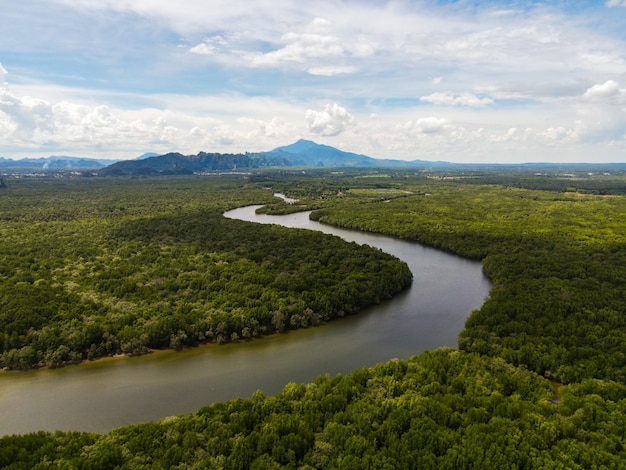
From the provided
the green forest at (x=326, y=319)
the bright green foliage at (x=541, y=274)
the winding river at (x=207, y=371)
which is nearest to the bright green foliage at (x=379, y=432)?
the green forest at (x=326, y=319)

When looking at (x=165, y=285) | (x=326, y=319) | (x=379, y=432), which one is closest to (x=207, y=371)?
(x=326, y=319)

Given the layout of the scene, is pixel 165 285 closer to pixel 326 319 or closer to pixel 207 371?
pixel 207 371

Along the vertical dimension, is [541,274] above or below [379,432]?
above

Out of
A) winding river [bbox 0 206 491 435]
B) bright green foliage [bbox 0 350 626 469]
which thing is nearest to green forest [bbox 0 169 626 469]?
bright green foliage [bbox 0 350 626 469]

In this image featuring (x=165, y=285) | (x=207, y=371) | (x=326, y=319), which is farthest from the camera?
(x=165, y=285)

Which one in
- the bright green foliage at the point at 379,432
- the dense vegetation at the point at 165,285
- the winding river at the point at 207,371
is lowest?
the winding river at the point at 207,371

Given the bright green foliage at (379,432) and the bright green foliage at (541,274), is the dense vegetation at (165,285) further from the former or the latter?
the bright green foliage at (541,274)
